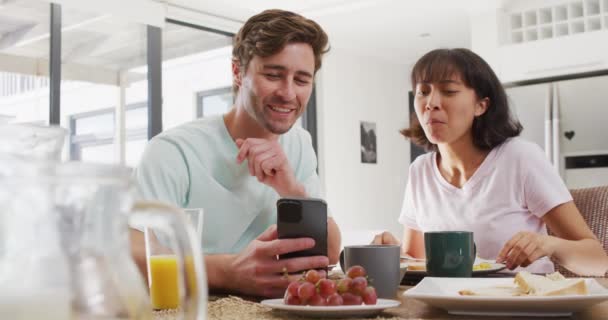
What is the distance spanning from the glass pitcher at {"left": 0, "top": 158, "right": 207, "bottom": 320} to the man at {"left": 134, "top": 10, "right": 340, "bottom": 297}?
1.07m

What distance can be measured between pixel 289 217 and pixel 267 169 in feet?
1.42

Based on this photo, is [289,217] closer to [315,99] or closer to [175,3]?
[175,3]

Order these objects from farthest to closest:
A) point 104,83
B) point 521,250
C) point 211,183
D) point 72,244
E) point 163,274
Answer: point 104,83, point 211,183, point 521,250, point 163,274, point 72,244

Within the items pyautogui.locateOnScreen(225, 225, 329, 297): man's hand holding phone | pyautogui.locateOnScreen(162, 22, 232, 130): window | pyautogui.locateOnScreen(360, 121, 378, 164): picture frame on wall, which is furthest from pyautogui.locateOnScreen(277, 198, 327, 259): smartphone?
pyautogui.locateOnScreen(360, 121, 378, 164): picture frame on wall

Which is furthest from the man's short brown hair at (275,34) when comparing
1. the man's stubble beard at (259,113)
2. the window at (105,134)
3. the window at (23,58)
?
the window at (105,134)

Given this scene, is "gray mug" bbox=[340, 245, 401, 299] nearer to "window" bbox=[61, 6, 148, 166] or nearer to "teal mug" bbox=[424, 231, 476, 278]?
"teal mug" bbox=[424, 231, 476, 278]

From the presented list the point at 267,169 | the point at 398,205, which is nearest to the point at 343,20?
the point at 398,205

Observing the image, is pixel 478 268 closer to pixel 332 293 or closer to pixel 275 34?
pixel 332 293

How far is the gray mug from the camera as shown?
113 centimetres

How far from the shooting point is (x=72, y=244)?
1.18 feet

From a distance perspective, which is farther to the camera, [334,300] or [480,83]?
[480,83]

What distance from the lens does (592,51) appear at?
509cm

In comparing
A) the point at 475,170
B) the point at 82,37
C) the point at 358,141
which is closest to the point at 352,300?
the point at 475,170

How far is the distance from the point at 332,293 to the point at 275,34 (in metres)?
0.95
